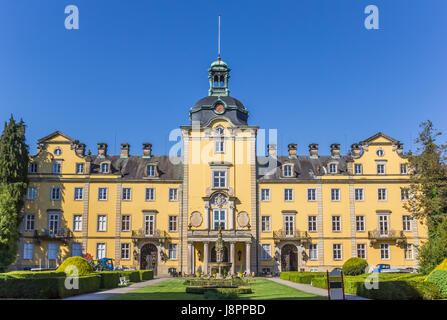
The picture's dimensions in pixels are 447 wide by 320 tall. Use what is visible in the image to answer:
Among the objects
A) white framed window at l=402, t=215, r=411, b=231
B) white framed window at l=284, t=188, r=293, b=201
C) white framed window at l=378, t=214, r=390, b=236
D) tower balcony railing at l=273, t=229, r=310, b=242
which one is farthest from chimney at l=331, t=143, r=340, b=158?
tower balcony railing at l=273, t=229, r=310, b=242

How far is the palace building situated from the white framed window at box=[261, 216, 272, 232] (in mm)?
111

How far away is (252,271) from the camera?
48.9 metres

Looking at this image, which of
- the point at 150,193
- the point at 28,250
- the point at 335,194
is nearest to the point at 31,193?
the point at 28,250

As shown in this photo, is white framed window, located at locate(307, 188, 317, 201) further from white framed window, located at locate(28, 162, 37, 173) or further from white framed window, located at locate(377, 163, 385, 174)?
white framed window, located at locate(28, 162, 37, 173)

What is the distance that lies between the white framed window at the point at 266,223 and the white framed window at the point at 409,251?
46.2 feet

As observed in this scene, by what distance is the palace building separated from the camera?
50469 mm

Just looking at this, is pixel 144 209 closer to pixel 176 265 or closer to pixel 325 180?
pixel 176 265

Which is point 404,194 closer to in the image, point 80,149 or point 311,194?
point 311,194

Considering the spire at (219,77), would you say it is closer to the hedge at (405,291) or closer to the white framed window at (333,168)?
the white framed window at (333,168)

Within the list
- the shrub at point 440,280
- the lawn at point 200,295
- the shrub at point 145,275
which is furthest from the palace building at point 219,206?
the shrub at point 440,280

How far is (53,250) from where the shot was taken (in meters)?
50.4

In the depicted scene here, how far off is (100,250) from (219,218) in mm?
12795

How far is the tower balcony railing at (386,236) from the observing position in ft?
165
